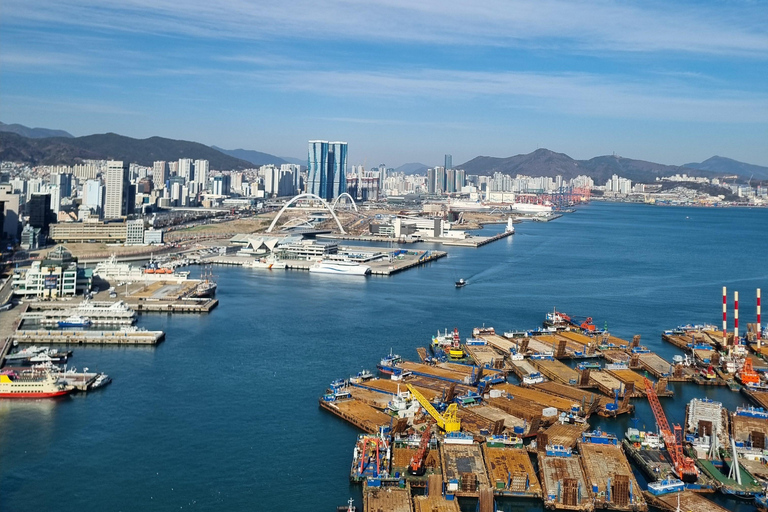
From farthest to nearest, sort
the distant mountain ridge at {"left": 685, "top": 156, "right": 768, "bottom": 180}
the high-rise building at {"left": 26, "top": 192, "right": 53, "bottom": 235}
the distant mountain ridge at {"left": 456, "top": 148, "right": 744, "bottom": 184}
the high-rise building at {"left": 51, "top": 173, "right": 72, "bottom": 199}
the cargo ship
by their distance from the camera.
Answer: the distant mountain ridge at {"left": 685, "top": 156, "right": 768, "bottom": 180} < the distant mountain ridge at {"left": 456, "top": 148, "right": 744, "bottom": 184} < the high-rise building at {"left": 51, "top": 173, "right": 72, "bottom": 199} < the high-rise building at {"left": 26, "top": 192, "right": 53, "bottom": 235} < the cargo ship

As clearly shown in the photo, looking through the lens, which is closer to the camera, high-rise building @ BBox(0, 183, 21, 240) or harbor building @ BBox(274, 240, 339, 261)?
harbor building @ BBox(274, 240, 339, 261)

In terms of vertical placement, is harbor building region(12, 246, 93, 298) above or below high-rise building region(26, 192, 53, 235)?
below

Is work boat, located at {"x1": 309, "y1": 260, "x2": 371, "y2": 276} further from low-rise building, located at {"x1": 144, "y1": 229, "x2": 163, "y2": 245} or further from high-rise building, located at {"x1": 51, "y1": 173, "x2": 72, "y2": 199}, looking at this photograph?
high-rise building, located at {"x1": 51, "y1": 173, "x2": 72, "y2": 199}

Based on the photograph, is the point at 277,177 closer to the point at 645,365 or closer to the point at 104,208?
the point at 104,208

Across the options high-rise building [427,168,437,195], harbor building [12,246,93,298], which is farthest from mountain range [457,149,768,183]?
harbor building [12,246,93,298]

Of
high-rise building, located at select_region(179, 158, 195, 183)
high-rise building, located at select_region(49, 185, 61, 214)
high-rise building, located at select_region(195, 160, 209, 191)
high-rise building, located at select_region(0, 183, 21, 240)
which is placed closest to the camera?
high-rise building, located at select_region(0, 183, 21, 240)

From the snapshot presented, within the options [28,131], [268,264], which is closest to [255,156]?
[28,131]
